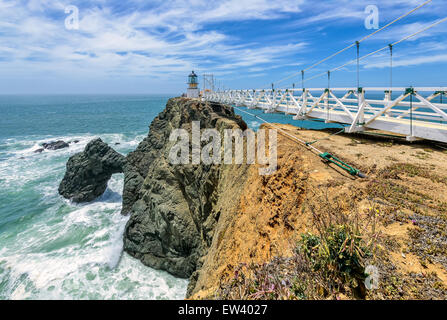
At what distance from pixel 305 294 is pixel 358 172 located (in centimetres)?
462

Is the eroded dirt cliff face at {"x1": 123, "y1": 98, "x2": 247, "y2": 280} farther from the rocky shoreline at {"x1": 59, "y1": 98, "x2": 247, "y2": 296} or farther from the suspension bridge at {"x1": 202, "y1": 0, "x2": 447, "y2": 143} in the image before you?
the suspension bridge at {"x1": 202, "y1": 0, "x2": 447, "y2": 143}

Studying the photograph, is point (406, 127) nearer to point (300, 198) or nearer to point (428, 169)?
point (428, 169)

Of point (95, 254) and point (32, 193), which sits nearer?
point (95, 254)

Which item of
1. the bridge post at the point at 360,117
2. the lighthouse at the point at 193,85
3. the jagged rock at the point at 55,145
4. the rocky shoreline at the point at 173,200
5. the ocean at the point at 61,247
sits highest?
the lighthouse at the point at 193,85

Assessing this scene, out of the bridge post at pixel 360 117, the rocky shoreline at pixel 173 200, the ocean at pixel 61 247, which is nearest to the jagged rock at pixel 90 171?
the rocky shoreline at pixel 173 200

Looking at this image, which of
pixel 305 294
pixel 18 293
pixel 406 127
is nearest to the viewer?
pixel 305 294

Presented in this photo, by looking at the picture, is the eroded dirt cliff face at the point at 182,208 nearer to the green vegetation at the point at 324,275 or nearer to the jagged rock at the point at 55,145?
the green vegetation at the point at 324,275

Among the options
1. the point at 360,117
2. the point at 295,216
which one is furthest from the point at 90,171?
the point at 360,117

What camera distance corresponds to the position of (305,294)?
3.89 m

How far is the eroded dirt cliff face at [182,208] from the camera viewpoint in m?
15.4

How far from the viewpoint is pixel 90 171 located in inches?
1218

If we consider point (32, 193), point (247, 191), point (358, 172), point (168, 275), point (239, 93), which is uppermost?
point (239, 93)

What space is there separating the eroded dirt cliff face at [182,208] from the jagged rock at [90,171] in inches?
357
